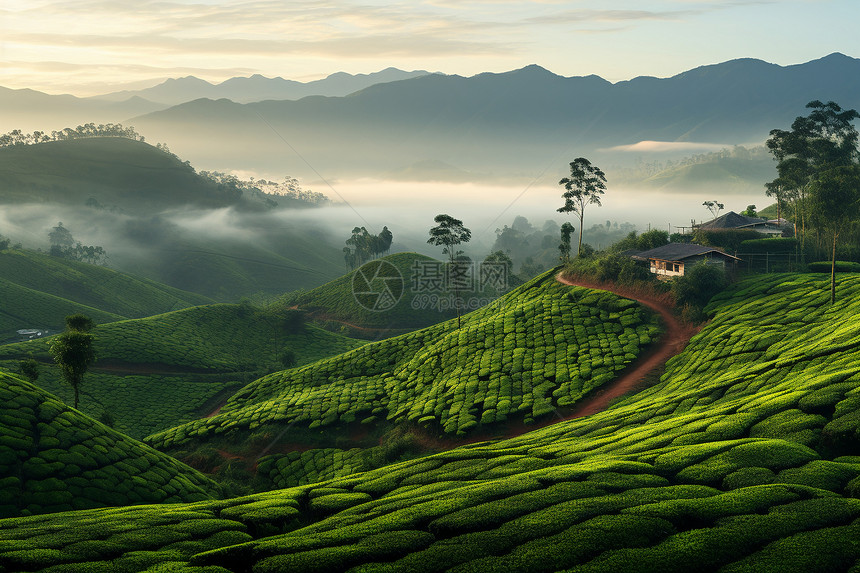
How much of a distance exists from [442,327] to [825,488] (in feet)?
198

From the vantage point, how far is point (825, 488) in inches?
801

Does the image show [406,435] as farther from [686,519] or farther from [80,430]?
[686,519]

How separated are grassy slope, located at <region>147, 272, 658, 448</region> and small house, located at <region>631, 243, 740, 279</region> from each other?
29.9ft

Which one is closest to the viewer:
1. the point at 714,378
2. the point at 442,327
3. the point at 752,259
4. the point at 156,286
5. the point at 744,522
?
the point at 744,522

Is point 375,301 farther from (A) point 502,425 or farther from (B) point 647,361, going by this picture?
(A) point 502,425

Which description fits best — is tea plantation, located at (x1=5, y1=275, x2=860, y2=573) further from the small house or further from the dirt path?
the small house

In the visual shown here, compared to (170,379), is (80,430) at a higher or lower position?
higher

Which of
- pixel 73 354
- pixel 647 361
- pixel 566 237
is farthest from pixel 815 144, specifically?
pixel 73 354

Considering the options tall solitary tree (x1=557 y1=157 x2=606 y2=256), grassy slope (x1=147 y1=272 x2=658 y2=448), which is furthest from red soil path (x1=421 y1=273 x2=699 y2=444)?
tall solitary tree (x1=557 y1=157 x2=606 y2=256)

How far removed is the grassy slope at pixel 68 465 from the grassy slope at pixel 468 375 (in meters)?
18.6

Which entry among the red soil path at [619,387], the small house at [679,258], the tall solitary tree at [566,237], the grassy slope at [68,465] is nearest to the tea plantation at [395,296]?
the tall solitary tree at [566,237]

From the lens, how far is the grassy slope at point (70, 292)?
375ft

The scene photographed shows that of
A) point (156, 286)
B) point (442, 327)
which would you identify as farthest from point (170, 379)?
point (156, 286)

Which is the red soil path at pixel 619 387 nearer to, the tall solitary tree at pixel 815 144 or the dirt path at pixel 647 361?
the dirt path at pixel 647 361
